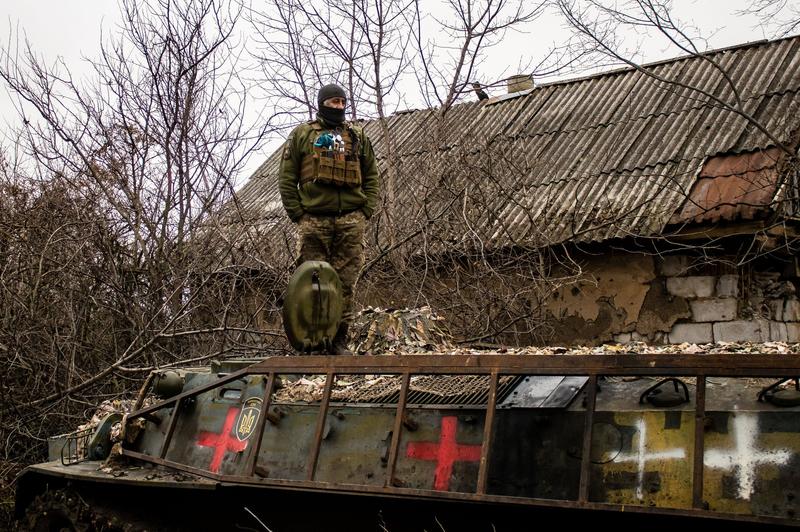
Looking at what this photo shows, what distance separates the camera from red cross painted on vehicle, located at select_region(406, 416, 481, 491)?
4.57 metres

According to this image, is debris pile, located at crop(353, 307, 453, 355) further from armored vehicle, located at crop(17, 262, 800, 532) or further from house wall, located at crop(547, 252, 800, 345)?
house wall, located at crop(547, 252, 800, 345)

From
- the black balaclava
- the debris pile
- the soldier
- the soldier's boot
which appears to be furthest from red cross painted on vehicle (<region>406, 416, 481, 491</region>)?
the black balaclava

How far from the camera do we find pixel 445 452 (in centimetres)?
466

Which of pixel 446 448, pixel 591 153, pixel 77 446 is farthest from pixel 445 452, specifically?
pixel 591 153

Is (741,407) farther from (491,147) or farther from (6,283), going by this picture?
(491,147)

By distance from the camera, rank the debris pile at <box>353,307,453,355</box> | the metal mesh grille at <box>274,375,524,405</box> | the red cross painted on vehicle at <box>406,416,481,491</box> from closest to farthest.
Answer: the red cross painted on vehicle at <box>406,416,481,491</box>, the metal mesh grille at <box>274,375,524,405</box>, the debris pile at <box>353,307,453,355</box>

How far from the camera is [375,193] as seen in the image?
6.66 meters

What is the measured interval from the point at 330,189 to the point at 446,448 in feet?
7.73

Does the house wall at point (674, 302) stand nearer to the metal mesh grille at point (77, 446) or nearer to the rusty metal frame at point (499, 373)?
the rusty metal frame at point (499, 373)

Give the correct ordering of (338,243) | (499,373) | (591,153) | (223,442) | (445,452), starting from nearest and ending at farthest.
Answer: (499,373) → (445,452) → (223,442) → (338,243) → (591,153)

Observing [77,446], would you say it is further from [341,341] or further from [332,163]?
[332,163]

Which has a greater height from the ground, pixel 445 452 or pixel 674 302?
pixel 674 302

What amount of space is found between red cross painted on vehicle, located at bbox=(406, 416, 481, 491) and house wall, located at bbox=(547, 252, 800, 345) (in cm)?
626

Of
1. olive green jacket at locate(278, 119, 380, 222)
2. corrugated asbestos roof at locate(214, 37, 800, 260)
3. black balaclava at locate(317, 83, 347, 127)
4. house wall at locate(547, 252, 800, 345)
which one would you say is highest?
corrugated asbestos roof at locate(214, 37, 800, 260)
